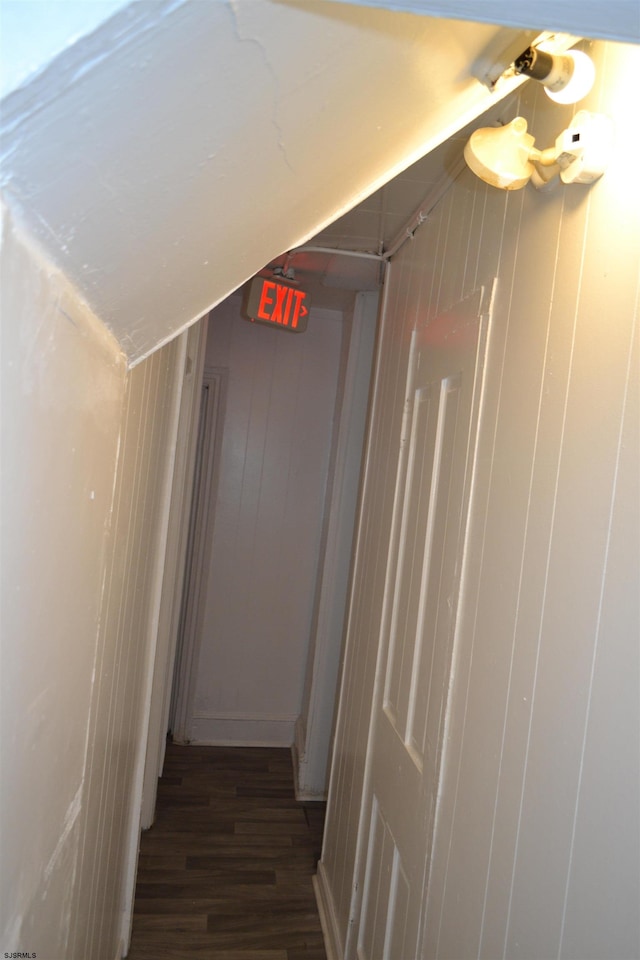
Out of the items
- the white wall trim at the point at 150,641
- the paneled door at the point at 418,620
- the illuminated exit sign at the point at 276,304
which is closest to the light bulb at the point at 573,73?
the paneled door at the point at 418,620

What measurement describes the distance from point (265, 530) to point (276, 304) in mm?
1866

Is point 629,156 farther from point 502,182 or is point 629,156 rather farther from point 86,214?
point 86,214

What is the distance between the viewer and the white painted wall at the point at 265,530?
14.9 feet

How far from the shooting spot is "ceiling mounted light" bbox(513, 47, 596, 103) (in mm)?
1122

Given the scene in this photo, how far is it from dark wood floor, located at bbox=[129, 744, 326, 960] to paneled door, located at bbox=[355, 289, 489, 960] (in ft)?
2.07

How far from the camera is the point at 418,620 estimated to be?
203cm

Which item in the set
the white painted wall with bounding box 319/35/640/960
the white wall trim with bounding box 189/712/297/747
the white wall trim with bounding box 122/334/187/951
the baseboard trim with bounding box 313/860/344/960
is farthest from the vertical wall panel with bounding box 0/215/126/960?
the white wall trim with bounding box 189/712/297/747

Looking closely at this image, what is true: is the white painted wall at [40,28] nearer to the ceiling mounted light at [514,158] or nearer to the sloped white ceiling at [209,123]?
the sloped white ceiling at [209,123]

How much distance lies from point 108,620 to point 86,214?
1.05m

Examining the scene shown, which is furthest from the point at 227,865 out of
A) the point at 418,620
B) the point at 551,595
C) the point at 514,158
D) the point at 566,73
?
the point at 566,73

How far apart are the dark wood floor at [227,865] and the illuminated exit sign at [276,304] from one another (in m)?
2.40

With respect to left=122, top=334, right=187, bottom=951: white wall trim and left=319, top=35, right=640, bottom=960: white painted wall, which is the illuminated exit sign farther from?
left=319, top=35, right=640, bottom=960: white painted wall

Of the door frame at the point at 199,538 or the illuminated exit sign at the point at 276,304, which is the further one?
the door frame at the point at 199,538

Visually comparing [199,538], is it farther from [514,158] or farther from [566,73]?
[566,73]
